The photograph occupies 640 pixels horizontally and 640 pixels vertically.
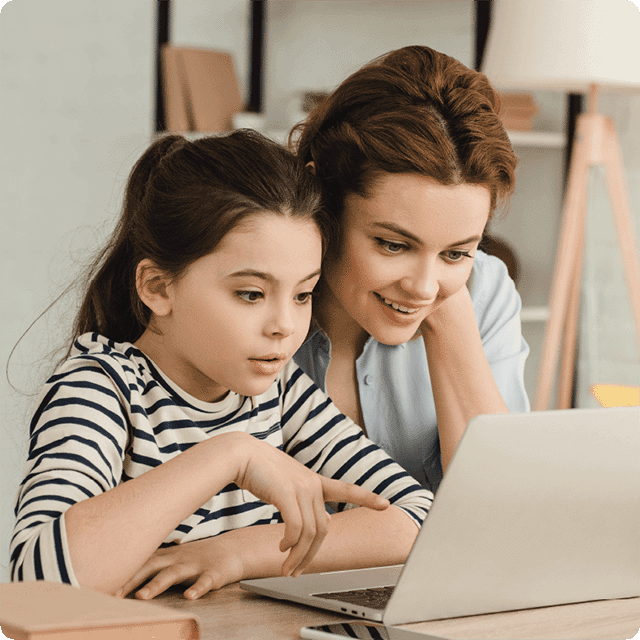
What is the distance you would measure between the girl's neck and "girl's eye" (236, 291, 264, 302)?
1.24ft

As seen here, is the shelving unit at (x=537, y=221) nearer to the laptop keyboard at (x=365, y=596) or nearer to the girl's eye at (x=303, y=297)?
the girl's eye at (x=303, y=297)

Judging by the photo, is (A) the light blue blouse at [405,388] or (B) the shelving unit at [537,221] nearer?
(A) the light blue blouse at [405,388]

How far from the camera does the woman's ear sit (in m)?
1.00

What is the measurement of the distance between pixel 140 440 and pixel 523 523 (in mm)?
424

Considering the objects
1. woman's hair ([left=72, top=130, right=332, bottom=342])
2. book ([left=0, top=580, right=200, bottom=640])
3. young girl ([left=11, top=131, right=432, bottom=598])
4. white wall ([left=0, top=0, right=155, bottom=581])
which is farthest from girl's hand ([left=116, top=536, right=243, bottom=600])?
white wall ([left=0, top=0, right=155, bottom=581])

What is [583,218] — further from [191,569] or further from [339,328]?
[191,569]

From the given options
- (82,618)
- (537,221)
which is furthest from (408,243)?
(537,221)

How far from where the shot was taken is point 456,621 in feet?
2.36

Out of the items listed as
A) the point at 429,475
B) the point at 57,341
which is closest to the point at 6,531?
the point at 57,341

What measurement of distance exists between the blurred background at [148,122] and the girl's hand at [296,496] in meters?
0.93

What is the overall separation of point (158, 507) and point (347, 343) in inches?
25.0

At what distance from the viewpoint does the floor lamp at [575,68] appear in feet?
7.99

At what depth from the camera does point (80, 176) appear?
224 cm

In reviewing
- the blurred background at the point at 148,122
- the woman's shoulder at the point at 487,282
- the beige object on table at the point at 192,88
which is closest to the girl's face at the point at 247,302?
the woman's shoulder at the point at 487,282
